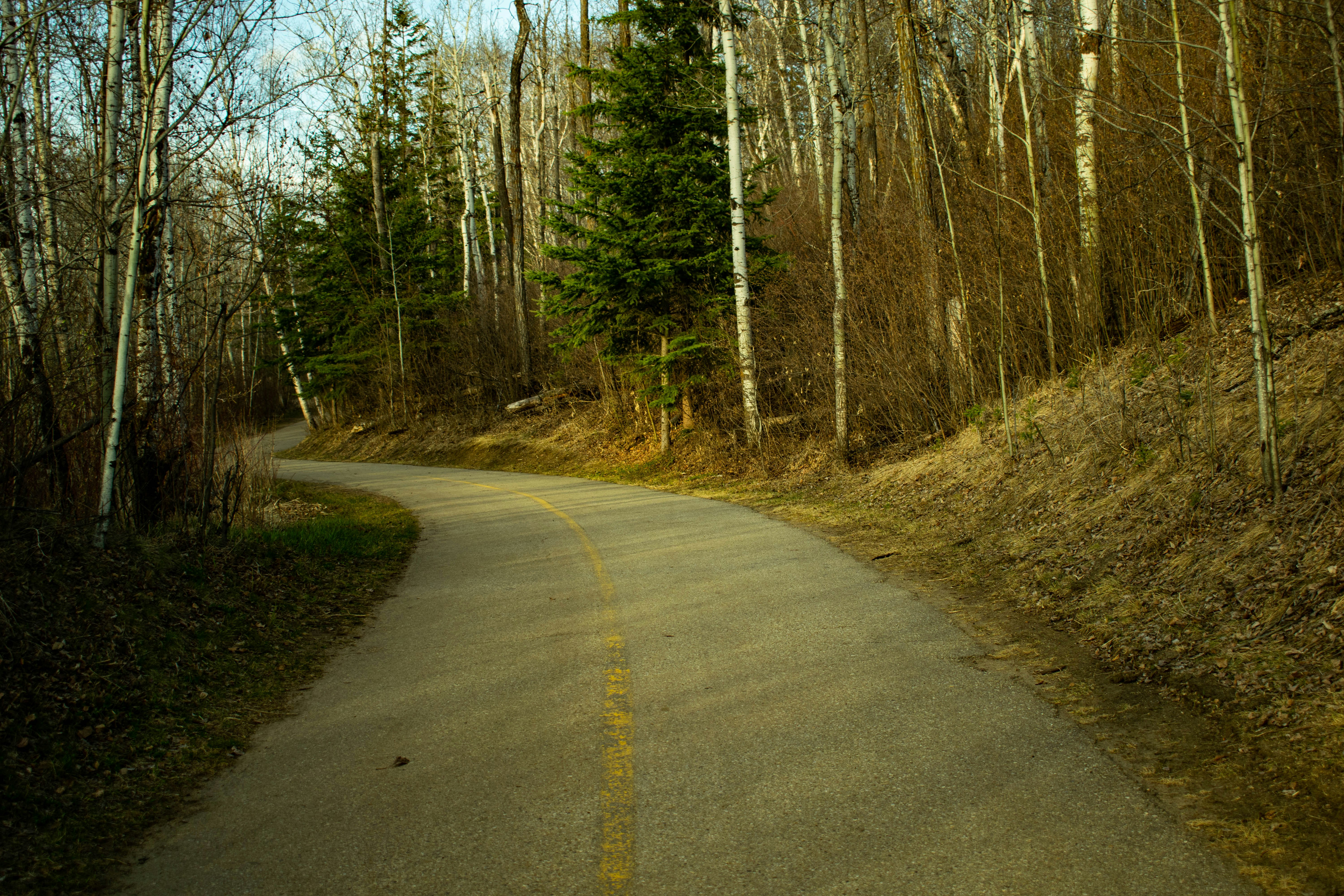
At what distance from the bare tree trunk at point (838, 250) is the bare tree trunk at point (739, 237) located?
2017 millimetres

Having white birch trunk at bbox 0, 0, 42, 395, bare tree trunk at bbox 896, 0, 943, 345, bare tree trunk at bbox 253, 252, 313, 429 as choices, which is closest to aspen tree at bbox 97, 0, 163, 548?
white birch trunk at bbox 0, 0, 42, 395

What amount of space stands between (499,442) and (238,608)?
22.1 metres

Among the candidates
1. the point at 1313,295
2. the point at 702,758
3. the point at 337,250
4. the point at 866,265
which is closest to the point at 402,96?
the point at 337,250

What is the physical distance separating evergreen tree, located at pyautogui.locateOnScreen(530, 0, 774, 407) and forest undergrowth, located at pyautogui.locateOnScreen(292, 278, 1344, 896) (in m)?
6.74

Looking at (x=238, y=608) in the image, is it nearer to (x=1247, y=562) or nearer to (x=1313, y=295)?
(x=1247, y=562)

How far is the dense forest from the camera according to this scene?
797cm

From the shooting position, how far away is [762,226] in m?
25.4

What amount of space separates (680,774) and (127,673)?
3.84 m

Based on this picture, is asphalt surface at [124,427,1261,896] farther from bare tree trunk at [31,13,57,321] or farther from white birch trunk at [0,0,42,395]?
bare tree trunk at [31,13,57,321]

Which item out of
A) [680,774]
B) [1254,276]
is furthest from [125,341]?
[1254,276]

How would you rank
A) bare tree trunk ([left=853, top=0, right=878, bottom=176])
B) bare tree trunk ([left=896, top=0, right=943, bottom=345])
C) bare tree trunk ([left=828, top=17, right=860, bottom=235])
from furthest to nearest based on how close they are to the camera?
bare tree trunk ([left=853, top=0, right=878, bottom=176]), bare tree trunk ([left=828, top=17, right=860, bottom=235]), bare tree trunk ([left=896, top=0, right=943, bottom=345])

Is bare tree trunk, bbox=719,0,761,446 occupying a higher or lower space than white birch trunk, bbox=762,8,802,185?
lower

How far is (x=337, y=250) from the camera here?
35219mm

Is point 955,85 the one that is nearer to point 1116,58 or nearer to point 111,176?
point 1116,58
